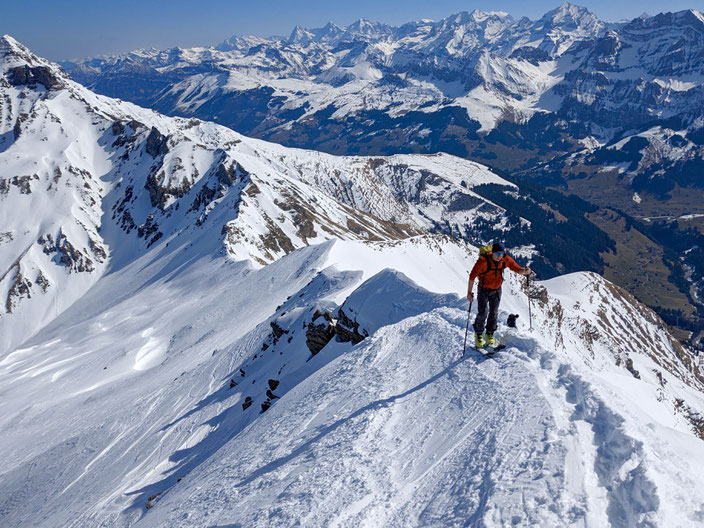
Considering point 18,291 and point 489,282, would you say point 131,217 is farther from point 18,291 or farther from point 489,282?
point 489,282

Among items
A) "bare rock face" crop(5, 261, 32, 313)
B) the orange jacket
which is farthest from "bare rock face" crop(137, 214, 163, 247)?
the orange jacket

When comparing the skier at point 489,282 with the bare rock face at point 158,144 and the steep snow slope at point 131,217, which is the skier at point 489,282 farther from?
the bare rock face at point 158,144

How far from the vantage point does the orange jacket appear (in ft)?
49.6

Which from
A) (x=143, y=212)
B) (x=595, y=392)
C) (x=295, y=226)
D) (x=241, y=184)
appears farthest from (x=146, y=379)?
(x=143, y=212)

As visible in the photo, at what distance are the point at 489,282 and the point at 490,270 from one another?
0.46 meters

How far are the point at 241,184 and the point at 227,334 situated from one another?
100 m

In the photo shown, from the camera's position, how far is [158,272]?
123 metres

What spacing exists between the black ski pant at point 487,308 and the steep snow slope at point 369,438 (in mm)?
1244

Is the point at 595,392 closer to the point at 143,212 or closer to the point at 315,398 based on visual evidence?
the point at 315,398

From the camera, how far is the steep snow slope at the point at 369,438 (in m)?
9.55

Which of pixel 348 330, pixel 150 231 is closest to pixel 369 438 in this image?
pixel 348 330

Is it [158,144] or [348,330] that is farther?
[158,144]

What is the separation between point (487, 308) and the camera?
1583cm

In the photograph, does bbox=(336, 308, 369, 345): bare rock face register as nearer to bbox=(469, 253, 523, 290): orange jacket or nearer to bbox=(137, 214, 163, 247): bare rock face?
bbox=(469, 253, 523, 290): orange jacket
